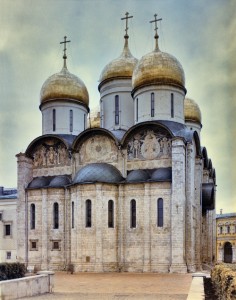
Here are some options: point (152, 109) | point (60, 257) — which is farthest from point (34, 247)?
point (152, 109)

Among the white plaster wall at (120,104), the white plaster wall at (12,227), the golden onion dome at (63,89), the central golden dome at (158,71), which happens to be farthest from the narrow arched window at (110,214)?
the white plaster wall at (12,227)

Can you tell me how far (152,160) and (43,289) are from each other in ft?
45.6

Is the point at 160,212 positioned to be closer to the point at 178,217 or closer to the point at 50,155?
the point at 178,217

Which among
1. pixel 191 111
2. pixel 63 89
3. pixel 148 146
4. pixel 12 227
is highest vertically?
pixel 63 89

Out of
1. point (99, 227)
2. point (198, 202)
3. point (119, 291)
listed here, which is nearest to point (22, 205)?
point (99, 227)

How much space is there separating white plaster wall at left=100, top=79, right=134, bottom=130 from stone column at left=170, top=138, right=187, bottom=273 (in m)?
7.56

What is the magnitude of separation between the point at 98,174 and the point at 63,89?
27.4ft

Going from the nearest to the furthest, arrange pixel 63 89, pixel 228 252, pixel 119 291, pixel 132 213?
pixel 119 291 < pixel 132 213 < pixel 63 89 < pixel 228 252

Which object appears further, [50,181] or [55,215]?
[50,181]

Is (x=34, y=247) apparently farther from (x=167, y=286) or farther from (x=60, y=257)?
(x=167, y=286)

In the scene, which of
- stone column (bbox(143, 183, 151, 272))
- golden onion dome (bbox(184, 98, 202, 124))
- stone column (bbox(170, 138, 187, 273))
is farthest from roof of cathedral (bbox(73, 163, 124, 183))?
golden onion dome (bbox(184, 98, 202, 124))

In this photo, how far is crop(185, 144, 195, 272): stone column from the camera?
979 inches

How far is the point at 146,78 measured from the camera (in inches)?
1123

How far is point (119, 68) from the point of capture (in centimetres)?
3212
